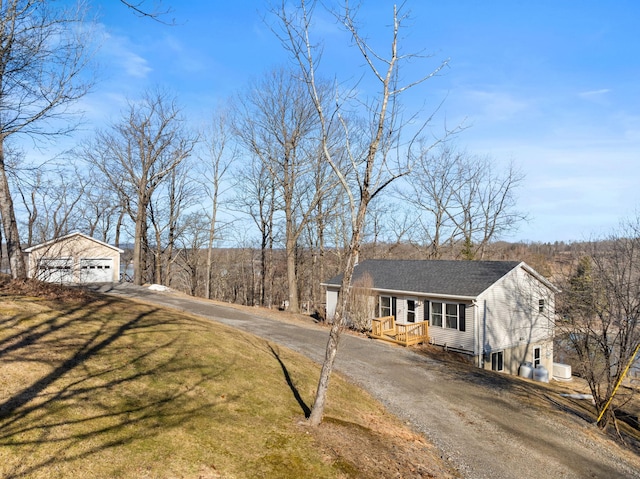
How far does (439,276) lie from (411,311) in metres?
2.20

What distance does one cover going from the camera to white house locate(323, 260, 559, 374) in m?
18.4

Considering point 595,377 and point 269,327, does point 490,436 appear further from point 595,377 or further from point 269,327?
point 269,327

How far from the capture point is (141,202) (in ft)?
93.6

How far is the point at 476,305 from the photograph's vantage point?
18.1 m

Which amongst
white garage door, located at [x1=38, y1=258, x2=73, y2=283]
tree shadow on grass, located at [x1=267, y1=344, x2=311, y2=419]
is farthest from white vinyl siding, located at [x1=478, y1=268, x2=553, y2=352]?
white garage door, located at [x1=38, y1=258, x2=73, y2=283]

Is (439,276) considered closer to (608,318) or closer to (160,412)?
(608,318)

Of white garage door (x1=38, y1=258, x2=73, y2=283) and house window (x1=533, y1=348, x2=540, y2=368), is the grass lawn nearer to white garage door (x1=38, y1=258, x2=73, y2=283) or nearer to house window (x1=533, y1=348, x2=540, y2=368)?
white garage door (x1=38, y1=258, x2=73, y2=283)

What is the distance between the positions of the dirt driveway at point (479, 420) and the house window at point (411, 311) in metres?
5.37

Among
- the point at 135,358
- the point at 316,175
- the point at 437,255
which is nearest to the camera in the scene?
the point at 135,358

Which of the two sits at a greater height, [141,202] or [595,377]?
[141,202]

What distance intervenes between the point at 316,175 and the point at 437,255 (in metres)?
13.5

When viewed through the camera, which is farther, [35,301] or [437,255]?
[437,255]

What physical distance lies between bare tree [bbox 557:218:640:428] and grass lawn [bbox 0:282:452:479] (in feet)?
18.5

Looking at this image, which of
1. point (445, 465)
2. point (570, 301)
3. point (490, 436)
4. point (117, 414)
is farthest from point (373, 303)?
point (117, 414)
